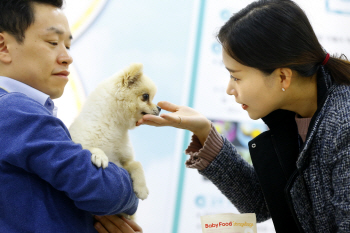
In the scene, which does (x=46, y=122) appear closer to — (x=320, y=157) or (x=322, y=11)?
(x=320, y=157)

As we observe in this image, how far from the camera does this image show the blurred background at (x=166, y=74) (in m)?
1.88

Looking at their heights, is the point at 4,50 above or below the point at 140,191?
above

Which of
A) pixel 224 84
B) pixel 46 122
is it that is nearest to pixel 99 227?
pixel 46 122

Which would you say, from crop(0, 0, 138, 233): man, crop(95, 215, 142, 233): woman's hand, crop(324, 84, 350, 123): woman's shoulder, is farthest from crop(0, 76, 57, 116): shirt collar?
crop(324, 84, 350, 123): woman's shoulder

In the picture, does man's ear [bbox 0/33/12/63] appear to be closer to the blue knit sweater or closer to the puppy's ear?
the blue knit sweater

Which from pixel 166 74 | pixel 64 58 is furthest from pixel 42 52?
pixel 166 74

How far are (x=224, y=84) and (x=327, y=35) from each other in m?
0.93

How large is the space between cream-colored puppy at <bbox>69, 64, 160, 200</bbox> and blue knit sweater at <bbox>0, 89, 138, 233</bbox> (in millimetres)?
192

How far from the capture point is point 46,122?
84 cm

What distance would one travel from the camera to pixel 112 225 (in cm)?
109

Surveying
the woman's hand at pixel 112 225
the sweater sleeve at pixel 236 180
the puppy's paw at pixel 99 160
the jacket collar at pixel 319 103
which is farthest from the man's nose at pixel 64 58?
the jacket collar at pixel 319 103

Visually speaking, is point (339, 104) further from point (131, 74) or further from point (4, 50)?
point (4, 50)

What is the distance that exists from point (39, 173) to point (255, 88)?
77 cm

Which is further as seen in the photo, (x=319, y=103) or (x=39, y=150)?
(x=319, y=103)
